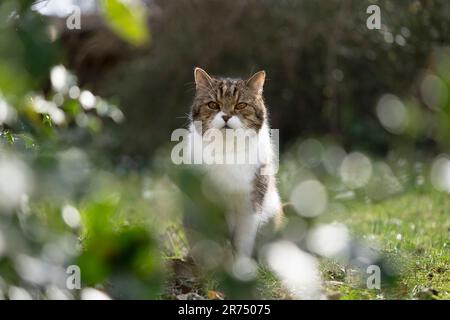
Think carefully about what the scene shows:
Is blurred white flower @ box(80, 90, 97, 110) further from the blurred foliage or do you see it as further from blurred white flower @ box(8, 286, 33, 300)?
blurred white flower @ box(8, 286, 33, 300)

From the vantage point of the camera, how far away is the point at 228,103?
3146 mm

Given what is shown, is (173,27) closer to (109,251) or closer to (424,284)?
(424,284)

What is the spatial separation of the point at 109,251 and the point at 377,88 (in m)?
7.61

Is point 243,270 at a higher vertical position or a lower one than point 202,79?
lower

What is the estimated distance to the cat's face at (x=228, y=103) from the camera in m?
3.11

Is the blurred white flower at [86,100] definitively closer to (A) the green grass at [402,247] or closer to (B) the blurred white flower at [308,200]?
(A) the green grass at [402,247]

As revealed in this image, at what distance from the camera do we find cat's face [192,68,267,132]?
3107mm

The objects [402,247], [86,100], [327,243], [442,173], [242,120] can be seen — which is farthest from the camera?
[402,247]

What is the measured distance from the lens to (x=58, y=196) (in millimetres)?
482

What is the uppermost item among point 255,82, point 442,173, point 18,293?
point 255,82

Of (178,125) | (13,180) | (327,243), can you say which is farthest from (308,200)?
(178,125)

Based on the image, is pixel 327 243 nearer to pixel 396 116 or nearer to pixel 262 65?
pixel 396 116
